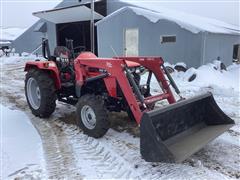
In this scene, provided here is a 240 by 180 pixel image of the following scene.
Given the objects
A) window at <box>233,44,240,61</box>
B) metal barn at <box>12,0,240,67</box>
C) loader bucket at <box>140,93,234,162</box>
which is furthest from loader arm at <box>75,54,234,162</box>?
window at <box>233,44,240,61</box>

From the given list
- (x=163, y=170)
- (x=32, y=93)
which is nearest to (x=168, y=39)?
(x=32, y=93)

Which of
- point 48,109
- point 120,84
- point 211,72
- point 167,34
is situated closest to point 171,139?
point 120,84

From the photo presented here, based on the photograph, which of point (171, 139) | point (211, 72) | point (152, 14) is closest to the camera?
point (171, 139)

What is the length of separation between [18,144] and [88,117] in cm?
107

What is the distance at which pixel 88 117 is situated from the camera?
407cm

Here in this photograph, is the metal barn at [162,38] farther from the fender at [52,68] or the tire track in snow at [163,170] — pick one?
the tire track in snow at [163,170]

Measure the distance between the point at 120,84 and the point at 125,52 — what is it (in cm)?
852

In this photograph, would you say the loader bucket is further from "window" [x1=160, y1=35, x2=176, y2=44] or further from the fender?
"window" [x1=160, y1=35, x2=176, y2=44]

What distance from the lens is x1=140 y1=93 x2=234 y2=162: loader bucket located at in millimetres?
2879

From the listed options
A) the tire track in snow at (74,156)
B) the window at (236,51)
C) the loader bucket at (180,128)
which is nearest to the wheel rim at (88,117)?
the tire track in snow at (74,156)

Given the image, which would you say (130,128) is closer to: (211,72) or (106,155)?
(106,155)

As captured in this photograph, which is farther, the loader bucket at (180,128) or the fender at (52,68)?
the fender at (52,68)

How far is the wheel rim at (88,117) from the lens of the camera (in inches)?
156

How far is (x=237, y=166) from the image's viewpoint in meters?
3.14
